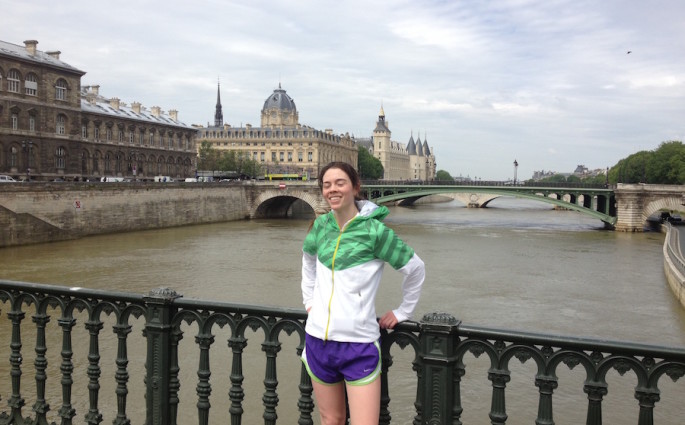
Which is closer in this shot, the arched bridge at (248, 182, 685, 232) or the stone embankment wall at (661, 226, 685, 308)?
the stone embankment wall at (661, 226, 685, 308)

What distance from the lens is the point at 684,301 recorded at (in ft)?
59.6

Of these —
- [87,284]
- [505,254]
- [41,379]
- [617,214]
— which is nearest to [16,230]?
[87,284]

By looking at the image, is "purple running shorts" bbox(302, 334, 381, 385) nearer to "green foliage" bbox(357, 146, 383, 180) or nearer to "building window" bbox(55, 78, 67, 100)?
"building window" bbox(55, 78, 67, 100)

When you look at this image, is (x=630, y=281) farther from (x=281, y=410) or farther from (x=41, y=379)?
(x=41, y=379)

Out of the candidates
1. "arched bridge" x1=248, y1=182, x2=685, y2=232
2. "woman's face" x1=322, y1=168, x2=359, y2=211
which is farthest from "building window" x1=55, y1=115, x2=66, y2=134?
"woman's face" x1=322, y1=168, x2=359, y2=211

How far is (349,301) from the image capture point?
10.8 feet

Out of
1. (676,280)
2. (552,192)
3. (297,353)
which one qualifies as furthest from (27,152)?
(297,353)

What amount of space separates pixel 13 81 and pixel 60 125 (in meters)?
5.53

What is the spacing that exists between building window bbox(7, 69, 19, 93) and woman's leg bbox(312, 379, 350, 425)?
4259cm

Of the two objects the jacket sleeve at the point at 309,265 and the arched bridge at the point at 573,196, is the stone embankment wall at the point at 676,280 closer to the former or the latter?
the jacket sleeve at the point at 309,265

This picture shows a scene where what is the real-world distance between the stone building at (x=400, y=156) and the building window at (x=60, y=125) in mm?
102544

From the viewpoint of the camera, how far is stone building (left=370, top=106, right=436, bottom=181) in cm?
14625

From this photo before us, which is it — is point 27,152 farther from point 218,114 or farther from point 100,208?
point 218,114

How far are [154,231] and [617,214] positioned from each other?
33.9 meters
